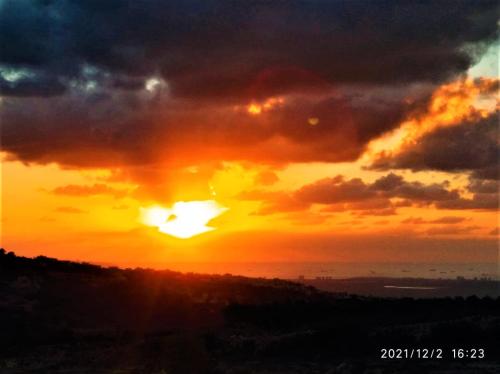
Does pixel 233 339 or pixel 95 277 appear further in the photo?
pixel 95 277

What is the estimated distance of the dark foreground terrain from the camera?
4031 centimetres

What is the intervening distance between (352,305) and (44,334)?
2517 centimetres

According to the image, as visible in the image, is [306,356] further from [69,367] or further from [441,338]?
[69,367]

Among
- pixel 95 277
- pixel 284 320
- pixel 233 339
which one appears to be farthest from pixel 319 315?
pixel 95 277

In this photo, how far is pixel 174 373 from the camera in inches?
1441

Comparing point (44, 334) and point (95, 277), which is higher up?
point (95, 277)

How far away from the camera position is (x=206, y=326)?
190 feet

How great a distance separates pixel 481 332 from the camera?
44.9 m

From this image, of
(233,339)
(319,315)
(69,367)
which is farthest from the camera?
(319,315)

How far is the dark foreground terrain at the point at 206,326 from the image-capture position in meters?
40.3

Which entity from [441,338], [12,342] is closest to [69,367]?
[12,342]

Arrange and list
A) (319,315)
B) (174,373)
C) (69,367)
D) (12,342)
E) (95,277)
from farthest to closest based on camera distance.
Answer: (95,277), (319,315), (12,342), (69,367), (174,373)

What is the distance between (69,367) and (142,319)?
20.1 m

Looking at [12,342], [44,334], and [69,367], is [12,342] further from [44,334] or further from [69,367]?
[69,367]
